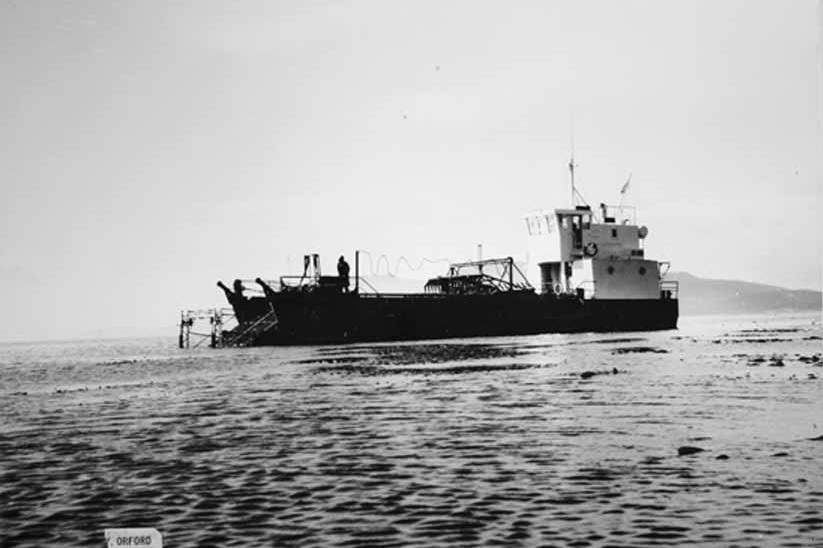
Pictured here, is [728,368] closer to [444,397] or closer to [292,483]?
[444,397]

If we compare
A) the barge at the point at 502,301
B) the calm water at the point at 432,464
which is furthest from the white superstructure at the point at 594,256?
the calm water at the point at 432,464

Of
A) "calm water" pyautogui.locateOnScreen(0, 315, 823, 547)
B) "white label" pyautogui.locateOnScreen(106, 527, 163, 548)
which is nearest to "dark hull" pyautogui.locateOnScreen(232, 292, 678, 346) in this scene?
"calm water" pyautogui.locateOnScreen(0, 315, 823, 547)

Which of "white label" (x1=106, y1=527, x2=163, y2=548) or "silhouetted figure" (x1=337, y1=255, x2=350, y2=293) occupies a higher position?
"silhouetted figure" (x1=337, y1=255, x2=350, y2=293)

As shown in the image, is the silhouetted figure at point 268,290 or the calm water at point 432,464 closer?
the calm water at point 432,464

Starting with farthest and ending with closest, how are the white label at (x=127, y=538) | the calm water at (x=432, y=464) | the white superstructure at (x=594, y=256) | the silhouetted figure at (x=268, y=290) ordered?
the white superstructure at (x=594, y=256) → the silhouetted figure at (x=268, y=290) → the calm water at (x=432, y=464) → the white label at (x=127, y=538)

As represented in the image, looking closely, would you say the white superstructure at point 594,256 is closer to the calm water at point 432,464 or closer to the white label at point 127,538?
the calm water at point 432,464

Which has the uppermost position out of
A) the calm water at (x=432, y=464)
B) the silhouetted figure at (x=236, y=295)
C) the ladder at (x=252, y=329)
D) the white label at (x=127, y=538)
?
the silhouetted figure at (x=236, y=295)

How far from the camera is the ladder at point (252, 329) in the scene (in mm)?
47750

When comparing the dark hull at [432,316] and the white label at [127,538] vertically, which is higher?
the dark hull at [432,316]

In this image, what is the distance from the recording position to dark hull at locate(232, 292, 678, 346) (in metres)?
47.2

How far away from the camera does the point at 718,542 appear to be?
6.54m

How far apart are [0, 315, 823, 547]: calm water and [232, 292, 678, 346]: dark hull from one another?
25.5 metres

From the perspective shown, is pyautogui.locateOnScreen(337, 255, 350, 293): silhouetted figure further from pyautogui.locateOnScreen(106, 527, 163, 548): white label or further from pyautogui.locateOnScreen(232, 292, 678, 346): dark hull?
pyautogui.locateOnScreen(106, 527, 163, 548): white label

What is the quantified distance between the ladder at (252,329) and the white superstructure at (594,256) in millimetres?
21304
